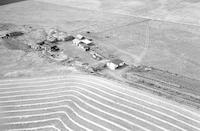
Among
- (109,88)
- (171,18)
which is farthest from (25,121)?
(171,18)

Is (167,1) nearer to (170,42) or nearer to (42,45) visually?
(170,42)

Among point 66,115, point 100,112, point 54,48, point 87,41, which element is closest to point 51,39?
point 54,48

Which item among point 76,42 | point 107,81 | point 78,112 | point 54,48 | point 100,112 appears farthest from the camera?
point 76,42

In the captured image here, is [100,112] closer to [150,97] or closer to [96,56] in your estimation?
[150,97]

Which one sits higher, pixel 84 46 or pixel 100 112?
pixel 84 46

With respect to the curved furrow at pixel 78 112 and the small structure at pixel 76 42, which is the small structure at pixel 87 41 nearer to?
the small structure at pixel 76 42

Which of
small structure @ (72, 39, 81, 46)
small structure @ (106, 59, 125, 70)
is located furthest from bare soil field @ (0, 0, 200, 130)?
small structure @ (72, 39, 81, 46)
